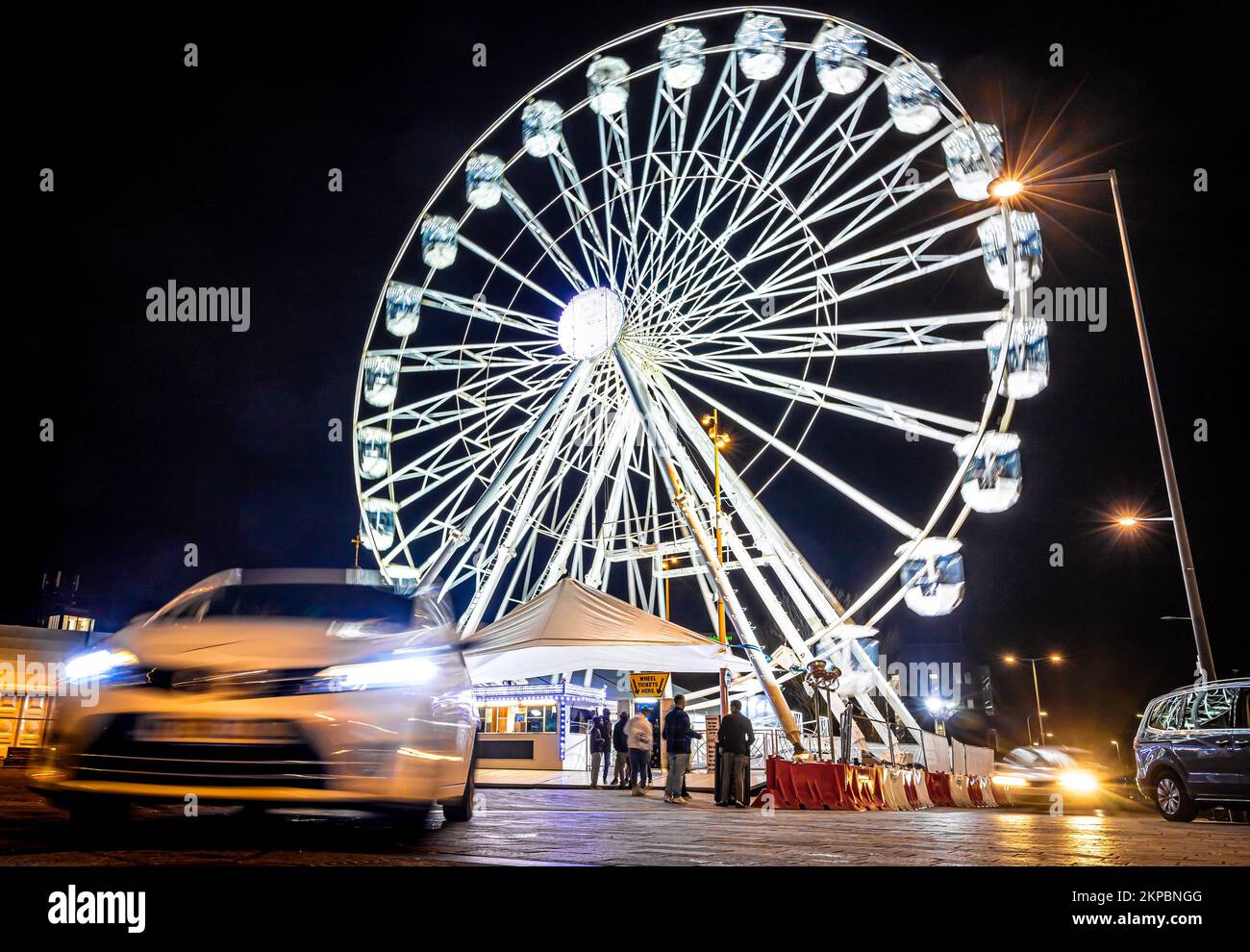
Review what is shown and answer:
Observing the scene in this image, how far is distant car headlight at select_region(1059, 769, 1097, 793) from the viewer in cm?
1814

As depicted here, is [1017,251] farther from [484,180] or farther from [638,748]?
[484,180]

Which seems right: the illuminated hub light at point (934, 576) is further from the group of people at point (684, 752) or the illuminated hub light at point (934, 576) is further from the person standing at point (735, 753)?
the person standing at point (735, 753)

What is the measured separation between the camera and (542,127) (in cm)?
1969

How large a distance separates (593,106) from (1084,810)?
16.2 meters

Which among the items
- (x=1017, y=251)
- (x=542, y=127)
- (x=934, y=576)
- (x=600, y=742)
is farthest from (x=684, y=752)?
(x=542, y=127)

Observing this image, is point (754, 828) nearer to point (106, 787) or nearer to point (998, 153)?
point (106, 787)

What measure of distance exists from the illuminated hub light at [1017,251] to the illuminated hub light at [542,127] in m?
8.51

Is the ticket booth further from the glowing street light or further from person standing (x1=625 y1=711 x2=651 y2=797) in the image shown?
the glowing street light

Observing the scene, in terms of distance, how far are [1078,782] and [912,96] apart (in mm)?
12381

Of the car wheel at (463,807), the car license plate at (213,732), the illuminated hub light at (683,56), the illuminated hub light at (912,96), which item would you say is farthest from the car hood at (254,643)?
the illuminated hub light at (683,56)

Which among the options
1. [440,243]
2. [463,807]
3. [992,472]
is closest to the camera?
[463,807]

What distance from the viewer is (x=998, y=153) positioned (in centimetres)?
1600

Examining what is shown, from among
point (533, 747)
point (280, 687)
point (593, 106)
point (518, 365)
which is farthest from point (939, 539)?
point (533, 747)

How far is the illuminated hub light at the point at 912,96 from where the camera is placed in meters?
16.2
